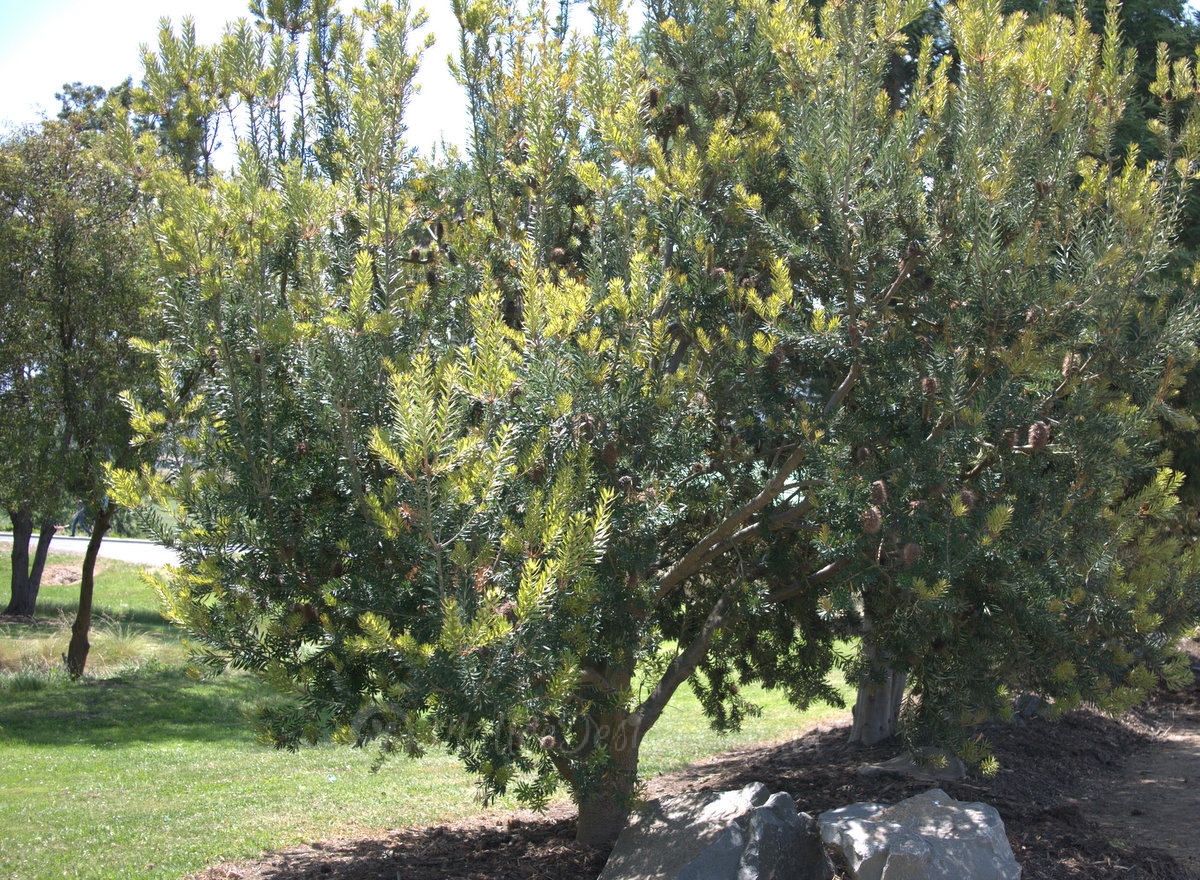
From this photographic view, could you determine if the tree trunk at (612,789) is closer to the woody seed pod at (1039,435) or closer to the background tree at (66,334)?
the woody seed pod at (1039,435)

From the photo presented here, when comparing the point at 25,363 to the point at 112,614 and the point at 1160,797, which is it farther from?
the point at 1160,797

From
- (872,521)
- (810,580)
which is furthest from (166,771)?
(872,521)

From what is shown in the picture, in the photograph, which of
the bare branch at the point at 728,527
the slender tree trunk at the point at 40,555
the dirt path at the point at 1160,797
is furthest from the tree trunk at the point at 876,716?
the slender tree trunk at the point at 40,555

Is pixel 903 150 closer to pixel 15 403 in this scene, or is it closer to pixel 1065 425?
pixel 1065 425

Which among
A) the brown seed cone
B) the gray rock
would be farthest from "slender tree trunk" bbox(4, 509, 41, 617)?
the brown seed cone

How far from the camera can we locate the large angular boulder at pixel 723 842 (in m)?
4.71

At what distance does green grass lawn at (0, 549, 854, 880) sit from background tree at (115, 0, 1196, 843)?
1189 mm

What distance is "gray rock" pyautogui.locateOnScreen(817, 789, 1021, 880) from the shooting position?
4590 millimetres

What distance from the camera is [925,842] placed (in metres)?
4.71

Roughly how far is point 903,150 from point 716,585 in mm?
2697

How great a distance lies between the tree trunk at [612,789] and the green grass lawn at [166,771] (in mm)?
1342

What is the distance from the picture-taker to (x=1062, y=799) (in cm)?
733

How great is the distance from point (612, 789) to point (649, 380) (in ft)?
6.55

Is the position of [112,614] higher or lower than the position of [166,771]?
higher
